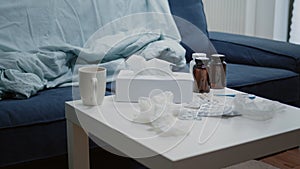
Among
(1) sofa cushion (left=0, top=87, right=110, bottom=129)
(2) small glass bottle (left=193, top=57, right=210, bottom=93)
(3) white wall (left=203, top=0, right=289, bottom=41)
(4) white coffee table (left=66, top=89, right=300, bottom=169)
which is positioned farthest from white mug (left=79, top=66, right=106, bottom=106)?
(3) white wall (left=203, top=0, right=289, bottom=41)

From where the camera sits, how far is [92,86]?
132cm

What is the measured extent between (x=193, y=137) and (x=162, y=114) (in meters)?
0.12

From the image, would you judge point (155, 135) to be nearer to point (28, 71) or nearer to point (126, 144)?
point (126, 144)

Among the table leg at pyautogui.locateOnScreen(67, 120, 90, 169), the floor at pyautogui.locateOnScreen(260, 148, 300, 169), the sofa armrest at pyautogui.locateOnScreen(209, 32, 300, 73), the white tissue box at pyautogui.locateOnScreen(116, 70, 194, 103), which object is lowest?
the floor at pyautogui.locateOnScreen(260, 148, 300, 169)

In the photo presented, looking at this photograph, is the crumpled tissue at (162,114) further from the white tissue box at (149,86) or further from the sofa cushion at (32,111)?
the sofa cushion at (32,111)

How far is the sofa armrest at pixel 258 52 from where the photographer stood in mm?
2119

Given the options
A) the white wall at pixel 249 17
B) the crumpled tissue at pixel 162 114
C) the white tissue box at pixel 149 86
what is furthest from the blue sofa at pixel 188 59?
the white wall at pixel 249 17

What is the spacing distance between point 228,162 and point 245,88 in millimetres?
865

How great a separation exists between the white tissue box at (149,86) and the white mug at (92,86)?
0.06 metres

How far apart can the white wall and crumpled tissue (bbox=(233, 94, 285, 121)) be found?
1662 mm

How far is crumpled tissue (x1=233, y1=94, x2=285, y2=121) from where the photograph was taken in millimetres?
1256

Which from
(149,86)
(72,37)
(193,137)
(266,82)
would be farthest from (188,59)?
(193,137)

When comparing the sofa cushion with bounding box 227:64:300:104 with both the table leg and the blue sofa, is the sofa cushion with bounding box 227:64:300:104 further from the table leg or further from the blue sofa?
the table leg

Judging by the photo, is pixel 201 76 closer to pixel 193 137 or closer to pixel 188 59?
pixel 193 137
